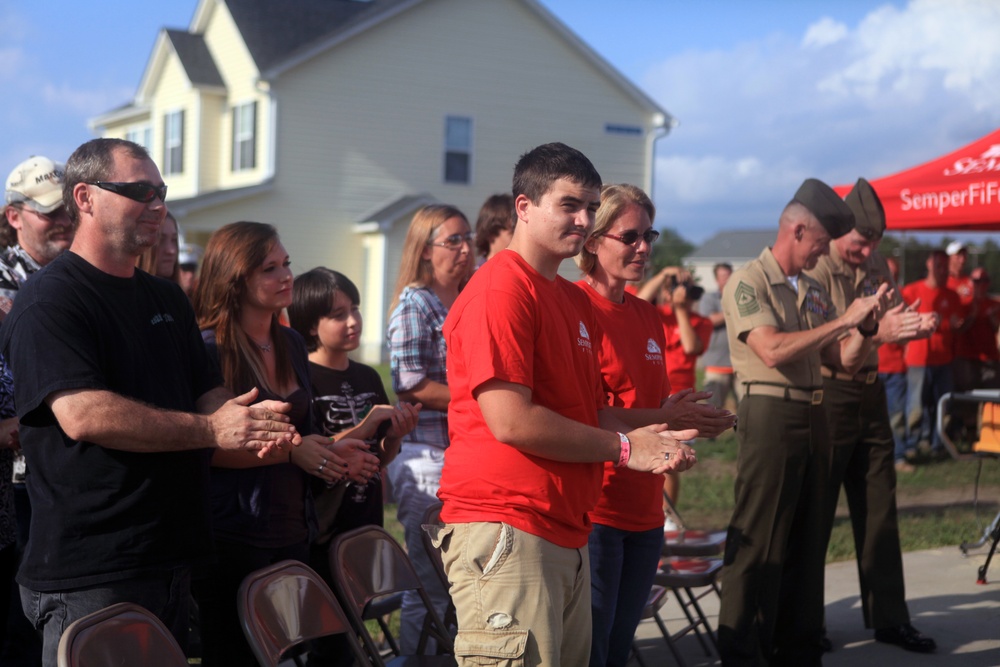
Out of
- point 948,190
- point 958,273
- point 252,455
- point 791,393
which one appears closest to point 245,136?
point 958,273

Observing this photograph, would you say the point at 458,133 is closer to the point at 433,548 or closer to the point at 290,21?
the point at 290,21

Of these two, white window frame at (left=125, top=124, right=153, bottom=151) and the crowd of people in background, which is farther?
white window frame at (left=125, top=124, right=153, bottom=151)

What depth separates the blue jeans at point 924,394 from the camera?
1224cm

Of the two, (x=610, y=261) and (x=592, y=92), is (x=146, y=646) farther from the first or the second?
(x=592, y=92)

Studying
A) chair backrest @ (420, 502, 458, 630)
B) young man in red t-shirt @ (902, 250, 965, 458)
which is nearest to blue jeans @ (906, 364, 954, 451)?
young man in red t-shirt @ (902, 250, 965, 458)

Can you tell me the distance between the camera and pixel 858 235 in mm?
5617

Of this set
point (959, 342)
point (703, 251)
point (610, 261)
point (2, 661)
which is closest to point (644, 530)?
point (610, 261)

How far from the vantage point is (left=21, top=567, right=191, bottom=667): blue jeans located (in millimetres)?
2885

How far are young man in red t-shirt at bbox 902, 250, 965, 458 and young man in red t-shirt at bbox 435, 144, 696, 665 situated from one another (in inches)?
397

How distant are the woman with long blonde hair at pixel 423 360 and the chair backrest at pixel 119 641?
1836 millimetres

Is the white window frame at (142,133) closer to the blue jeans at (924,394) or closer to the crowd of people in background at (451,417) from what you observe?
the blue jeans at (924,394)

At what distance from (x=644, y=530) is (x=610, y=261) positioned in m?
1.04

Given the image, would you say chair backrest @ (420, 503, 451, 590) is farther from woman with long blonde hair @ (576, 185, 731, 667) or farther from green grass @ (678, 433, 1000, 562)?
green grass @ (678, 433, 1000, 562)

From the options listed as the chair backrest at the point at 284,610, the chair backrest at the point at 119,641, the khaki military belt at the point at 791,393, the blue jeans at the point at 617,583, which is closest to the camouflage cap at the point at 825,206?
the khaki military belt at the point at 791,393
